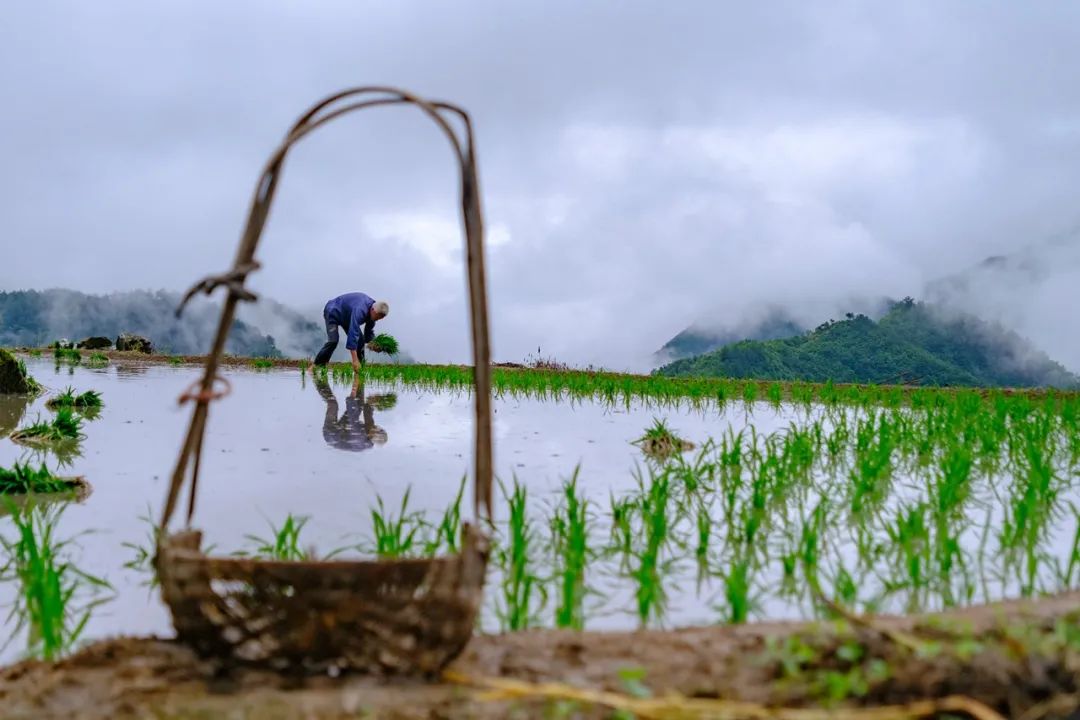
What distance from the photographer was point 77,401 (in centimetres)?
673

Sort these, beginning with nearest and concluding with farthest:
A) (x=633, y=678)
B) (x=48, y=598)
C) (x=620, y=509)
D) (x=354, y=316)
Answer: (x=633, y=678) → (x=48, y=598) → (x=620, y=509) → (x=354, y=316)

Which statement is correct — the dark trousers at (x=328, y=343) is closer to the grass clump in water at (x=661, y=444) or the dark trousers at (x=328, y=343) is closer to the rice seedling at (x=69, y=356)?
the rice seedling at (x=69, y=356)

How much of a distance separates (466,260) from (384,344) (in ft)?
54.2

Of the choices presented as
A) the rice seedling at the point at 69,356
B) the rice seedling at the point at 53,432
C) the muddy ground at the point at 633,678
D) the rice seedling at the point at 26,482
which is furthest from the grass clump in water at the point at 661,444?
the rice seedling at the point at 69,356

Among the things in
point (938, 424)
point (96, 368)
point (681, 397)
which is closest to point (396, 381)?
point (681, 397)

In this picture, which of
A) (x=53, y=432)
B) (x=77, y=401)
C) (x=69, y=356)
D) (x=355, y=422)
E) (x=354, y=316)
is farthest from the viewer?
(x=69, y=356)

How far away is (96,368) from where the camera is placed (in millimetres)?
13523

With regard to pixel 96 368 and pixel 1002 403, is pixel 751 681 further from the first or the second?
pixel 96 368

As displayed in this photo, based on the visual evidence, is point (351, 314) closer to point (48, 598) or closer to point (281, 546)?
point (281, 546)

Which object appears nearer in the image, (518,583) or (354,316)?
(518,583)

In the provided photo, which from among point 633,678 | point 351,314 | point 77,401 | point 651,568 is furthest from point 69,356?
point 633,678

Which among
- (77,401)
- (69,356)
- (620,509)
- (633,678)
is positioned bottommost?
(633,678)

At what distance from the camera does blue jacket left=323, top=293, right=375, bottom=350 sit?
10961mm

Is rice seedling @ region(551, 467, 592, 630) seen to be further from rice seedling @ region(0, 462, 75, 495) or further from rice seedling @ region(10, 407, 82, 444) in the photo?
rice seedling @ region(10, 407, 82, 444)
